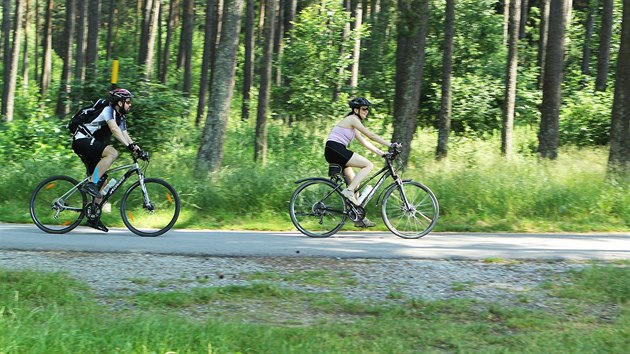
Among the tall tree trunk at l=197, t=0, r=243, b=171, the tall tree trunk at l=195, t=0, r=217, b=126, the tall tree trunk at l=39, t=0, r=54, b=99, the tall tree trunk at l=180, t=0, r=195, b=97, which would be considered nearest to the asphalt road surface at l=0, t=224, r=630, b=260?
the tall tree trunk at l=197, t=0, r=243, b=171

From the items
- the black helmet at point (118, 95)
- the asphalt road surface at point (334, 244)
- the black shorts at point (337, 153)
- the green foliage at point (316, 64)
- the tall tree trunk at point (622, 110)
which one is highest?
the green foliage at point (316, 64)

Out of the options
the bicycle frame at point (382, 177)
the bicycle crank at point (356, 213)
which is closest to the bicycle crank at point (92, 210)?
the bicycle frame at point (382, 177)

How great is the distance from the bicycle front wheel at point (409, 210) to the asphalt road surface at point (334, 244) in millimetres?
195

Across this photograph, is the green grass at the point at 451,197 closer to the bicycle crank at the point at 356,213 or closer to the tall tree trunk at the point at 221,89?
the tall tree trunk at the point at 221,89

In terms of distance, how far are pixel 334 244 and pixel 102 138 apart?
12.2 feet

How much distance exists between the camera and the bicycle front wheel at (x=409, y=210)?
35.6 ft

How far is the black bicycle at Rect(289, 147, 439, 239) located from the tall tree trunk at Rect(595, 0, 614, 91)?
20.0 metres

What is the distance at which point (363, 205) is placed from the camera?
10961 millimetres

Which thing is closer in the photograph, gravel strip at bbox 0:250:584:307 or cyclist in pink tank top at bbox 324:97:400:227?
gravel strip at bbox 0:250:584:307

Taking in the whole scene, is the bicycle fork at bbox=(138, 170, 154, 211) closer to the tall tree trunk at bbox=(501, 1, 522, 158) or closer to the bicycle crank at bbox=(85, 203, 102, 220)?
the bicycle crank at bbox=(85, 203, 102, 220)

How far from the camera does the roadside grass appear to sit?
215 inches

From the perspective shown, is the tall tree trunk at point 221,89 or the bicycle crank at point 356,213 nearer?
the bicycle crank at point 356,213

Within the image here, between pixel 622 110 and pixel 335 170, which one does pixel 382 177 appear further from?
pixel 622 110

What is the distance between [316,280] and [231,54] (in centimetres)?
846
